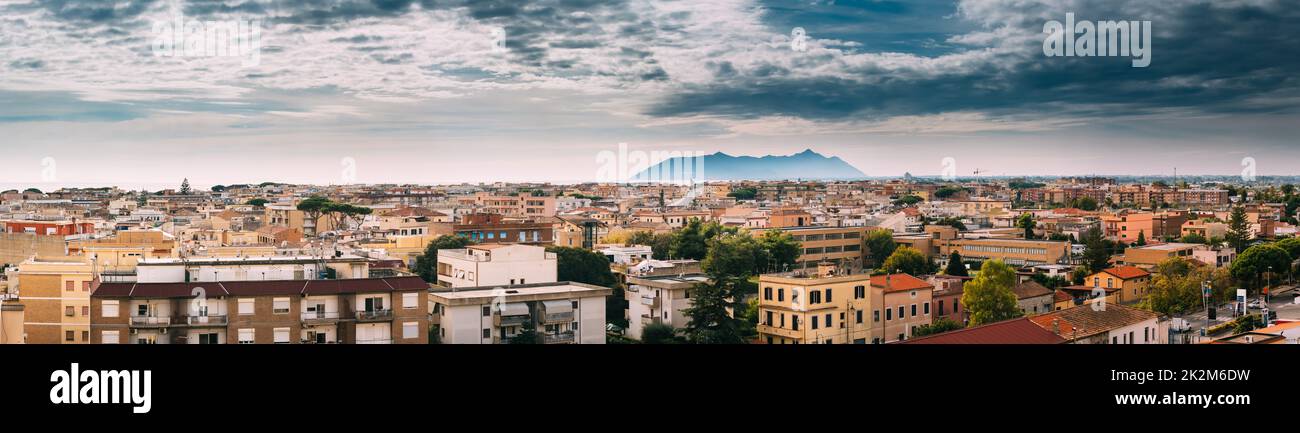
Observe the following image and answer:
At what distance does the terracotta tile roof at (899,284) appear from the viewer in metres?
7.13

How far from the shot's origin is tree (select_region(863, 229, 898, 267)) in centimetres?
1289

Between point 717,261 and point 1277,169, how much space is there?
4.43m

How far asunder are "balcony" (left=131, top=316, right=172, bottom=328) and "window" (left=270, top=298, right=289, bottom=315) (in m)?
0.49

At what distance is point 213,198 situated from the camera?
22.5 m

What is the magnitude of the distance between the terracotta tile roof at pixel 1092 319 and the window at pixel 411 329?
10.7 feet

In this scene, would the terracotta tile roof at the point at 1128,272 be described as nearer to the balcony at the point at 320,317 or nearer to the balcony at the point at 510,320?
the balcony at the point at 510,320

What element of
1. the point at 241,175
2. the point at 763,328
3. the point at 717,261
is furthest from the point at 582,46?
the point at 763,328

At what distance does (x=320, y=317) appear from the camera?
208 inches

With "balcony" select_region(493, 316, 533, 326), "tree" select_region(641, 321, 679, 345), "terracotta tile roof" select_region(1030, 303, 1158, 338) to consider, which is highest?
"terracotta tile roof" select_region(1030, 303, 1158, 338)

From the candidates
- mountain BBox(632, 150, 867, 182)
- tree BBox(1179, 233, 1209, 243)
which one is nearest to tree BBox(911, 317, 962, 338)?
mountain BBox(632, 150, 867, 182)

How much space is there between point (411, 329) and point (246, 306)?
0.82 metres

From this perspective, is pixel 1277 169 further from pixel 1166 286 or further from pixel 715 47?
pixel 715 47

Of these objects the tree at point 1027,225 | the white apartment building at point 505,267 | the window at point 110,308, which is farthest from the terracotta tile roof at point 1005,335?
the tree at point 1027,225

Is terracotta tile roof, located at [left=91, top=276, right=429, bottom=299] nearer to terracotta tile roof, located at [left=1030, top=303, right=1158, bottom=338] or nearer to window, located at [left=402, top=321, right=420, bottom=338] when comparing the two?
window, located at [left=402, top=321, right=420, bottom=338]
